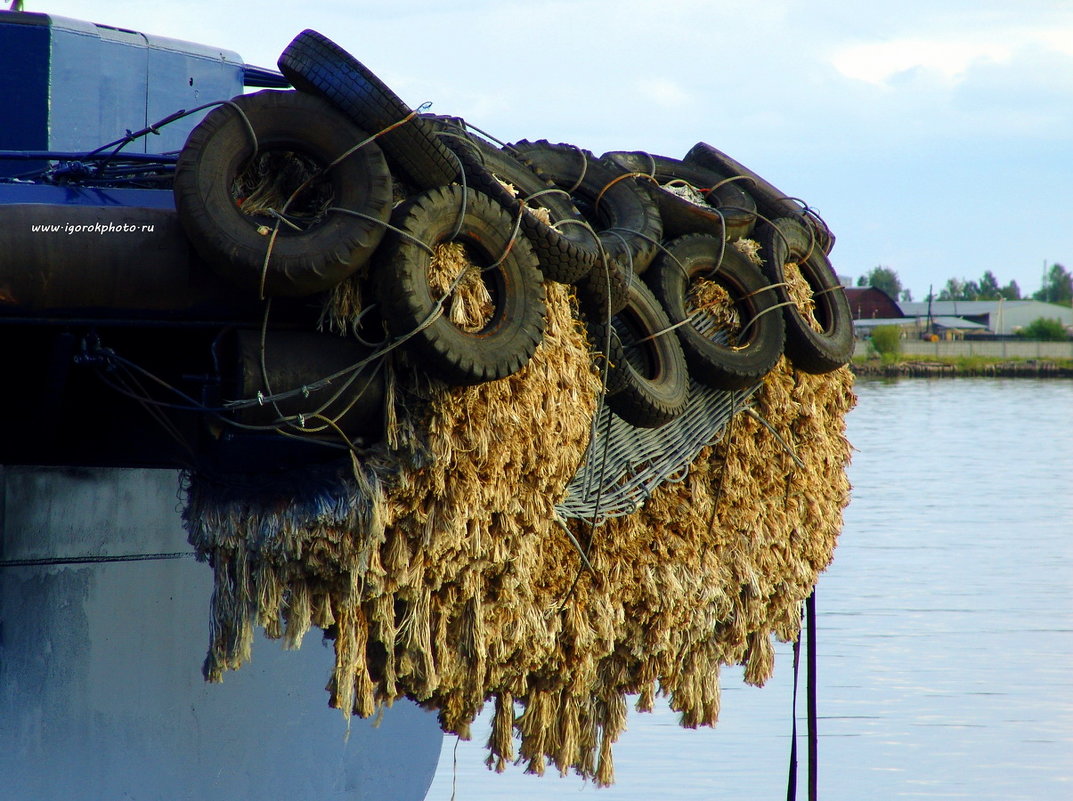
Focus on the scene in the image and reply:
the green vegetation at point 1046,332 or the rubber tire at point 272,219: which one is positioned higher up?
the green vegetation at point 1046,332

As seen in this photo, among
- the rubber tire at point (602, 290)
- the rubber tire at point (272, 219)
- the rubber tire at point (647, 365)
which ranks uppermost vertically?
the rubber tire at point (272, 219)

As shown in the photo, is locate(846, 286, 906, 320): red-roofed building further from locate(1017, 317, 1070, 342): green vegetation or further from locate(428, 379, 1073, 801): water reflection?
locate(428, 379, 1073, 801): water reflection

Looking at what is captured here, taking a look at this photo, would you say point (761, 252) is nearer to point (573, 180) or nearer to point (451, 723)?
point (573, 180)

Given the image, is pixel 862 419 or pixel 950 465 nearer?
pixel 950 465

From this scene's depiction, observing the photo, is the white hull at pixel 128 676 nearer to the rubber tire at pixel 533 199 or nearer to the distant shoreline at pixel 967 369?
the rubber tire at pixel 533 199

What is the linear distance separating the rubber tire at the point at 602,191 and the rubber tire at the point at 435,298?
79 cm

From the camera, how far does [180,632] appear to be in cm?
489

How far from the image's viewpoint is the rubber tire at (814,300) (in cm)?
442

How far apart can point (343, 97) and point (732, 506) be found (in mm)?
1933

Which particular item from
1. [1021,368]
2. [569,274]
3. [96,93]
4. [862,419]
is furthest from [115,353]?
[1021,368]

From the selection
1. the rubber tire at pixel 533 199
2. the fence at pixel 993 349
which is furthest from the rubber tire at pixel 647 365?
the fence at pixel 993 349

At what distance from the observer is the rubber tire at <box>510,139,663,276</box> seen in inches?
161

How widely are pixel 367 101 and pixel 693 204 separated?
1.50 m

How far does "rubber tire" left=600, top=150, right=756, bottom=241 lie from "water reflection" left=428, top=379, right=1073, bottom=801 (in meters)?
4.36
